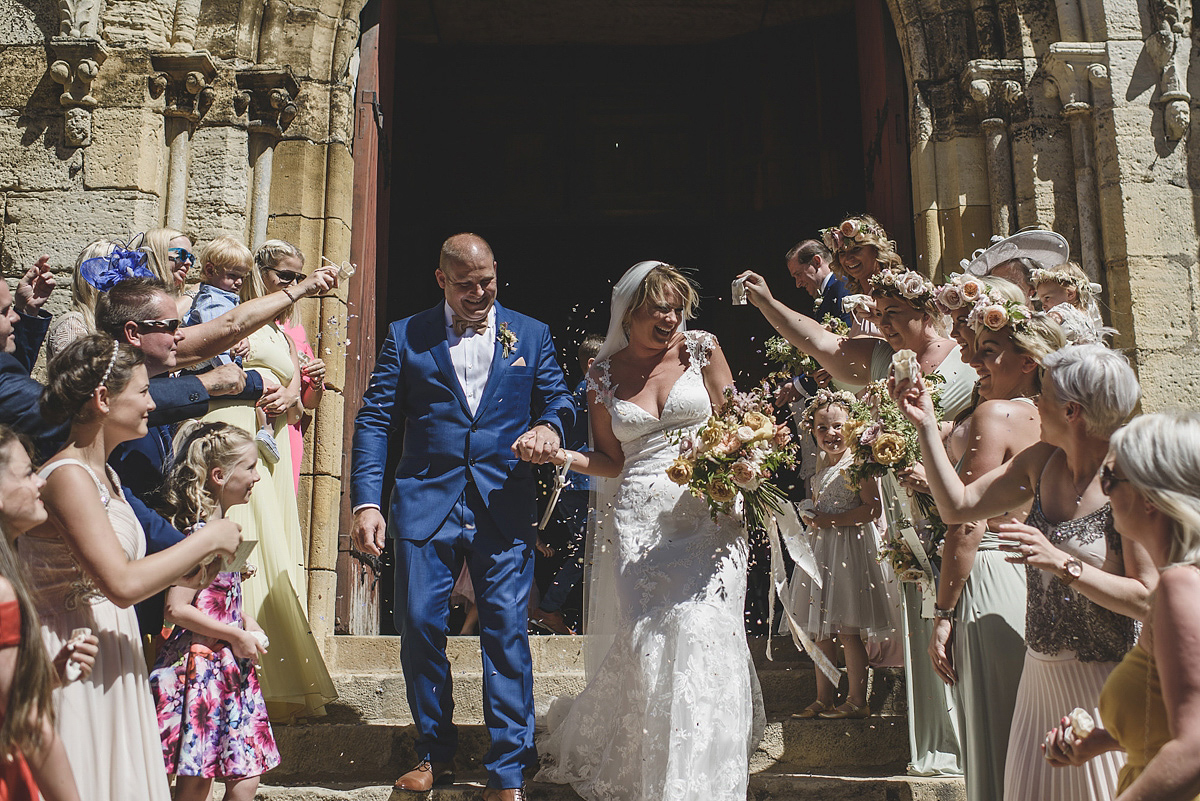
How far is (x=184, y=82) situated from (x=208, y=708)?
13.7 feet

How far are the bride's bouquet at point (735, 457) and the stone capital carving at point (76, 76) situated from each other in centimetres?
422

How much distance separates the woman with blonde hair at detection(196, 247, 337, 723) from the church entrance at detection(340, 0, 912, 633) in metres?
3.99

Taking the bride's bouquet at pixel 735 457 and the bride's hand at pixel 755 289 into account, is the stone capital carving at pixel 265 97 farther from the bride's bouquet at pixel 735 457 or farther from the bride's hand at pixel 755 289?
the bride's bouquet at pixel 735 457

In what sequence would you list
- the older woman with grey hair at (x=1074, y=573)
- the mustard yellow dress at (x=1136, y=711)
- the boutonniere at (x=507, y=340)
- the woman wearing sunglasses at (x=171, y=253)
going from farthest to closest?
the boutonniere at (x=507, y=340), the woman wearing sunglasses at (x=171, y=253), the older woman with grey hair at (x=1074, y=573), the mustard yellow dress at (x=1136, y=711)

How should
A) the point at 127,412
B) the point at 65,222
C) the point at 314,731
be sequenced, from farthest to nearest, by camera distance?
the point at 65,222
the point at 314,731
the point at 127,412

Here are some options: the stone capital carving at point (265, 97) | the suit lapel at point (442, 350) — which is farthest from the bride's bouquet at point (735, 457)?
the stone capital carving at point (265, 97)

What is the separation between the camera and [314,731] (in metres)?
4.39

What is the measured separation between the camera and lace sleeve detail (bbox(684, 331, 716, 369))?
4.25 meters

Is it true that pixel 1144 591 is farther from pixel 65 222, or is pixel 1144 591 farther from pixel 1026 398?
pixel 65 222

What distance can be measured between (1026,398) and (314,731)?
10.1 feet

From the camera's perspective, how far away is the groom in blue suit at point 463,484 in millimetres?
3912

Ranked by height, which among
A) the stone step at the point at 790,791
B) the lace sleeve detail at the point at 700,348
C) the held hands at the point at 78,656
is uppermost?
the lace sleeve detail at the point at 700,348

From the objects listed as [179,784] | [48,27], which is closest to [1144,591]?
[179,784]

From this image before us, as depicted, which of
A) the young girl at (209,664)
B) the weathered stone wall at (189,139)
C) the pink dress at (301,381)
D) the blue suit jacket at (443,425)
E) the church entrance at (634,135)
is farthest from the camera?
the church entrance at (634,135)
